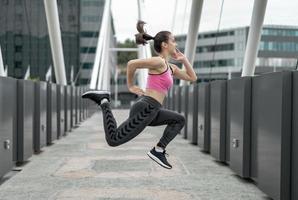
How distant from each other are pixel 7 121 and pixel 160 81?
4.12 metres

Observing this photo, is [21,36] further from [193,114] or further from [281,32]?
[281,32]

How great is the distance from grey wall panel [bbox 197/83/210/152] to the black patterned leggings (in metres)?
6.66

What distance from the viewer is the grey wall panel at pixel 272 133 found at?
6.27 metres

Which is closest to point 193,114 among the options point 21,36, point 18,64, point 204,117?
point 204,117

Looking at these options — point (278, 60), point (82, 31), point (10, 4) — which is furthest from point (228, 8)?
point (82, 31)

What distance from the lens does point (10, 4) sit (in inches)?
652

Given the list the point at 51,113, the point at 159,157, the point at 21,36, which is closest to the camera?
the point at 159,157

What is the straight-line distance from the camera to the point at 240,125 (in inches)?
338

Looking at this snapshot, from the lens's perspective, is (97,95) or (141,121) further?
(97,95)

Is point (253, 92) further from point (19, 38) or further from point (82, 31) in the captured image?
point (82, 31)

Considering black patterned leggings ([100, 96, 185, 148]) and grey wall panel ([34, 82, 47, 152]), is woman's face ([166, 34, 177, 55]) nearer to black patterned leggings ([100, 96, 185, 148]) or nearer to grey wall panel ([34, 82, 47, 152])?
black patterned leggings ([100, 96, 185, 148])

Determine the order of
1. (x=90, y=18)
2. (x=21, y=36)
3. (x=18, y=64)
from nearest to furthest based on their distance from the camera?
(x=18, y=64) < (x=21, y=36) < (x=90, y=18)

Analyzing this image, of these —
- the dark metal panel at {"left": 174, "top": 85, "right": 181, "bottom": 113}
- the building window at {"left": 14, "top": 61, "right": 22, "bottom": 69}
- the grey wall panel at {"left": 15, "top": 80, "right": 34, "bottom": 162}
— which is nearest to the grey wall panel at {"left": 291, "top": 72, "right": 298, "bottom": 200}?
the grey wall panel at {"left": 15, "top": 80, "right": 34, "bottom": 162}

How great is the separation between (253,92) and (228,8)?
24.6 feet
